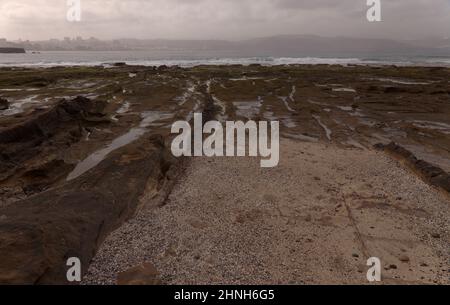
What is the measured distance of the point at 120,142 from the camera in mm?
21047

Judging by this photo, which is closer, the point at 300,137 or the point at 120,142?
the point at 120,142

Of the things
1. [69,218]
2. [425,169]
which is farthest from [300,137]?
[69,218]

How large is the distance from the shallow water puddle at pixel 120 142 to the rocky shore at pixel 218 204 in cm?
12

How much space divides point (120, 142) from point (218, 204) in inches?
398

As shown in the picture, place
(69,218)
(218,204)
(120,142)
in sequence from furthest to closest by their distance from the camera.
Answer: (120,142), (218,204), (69,218)

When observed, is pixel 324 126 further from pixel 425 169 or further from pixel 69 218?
pixel 69 218

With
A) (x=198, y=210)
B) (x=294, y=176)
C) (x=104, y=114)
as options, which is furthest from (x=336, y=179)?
(x=104, y=114)

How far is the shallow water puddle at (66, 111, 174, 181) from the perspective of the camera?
55.0 feet

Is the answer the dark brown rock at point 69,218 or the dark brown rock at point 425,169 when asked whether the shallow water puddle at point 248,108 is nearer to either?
the dark brown rock at point 425,169

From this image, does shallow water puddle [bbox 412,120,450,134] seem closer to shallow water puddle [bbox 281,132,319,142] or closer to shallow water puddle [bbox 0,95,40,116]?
shallow water puddle [bbox 281,132,319,142]

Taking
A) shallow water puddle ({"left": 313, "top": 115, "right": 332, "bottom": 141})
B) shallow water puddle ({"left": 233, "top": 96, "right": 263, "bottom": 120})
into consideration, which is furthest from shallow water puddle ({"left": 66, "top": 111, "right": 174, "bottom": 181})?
shallow water puddle ({"left": 313, "top": 115, "right": 332, "bottom": 141})

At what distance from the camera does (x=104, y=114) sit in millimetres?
27453

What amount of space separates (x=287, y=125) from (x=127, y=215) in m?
16.1

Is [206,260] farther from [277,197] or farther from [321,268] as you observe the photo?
[277,197]
